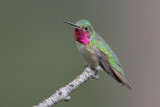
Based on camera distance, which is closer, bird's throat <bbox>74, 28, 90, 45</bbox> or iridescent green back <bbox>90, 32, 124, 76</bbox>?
bird's throat <bbox>74, 28, 90, 45</bbox>

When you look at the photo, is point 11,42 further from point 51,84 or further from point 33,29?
point 51,84

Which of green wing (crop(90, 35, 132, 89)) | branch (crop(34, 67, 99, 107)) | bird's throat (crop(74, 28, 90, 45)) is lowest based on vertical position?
branch (crop(34, 67, 99, 107))

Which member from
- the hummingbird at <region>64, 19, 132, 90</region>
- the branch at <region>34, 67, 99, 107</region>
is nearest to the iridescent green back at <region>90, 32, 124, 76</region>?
the hummingbird at <region>64, 19, 132, 90</region>

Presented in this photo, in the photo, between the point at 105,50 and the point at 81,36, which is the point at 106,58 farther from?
the point at 81,36

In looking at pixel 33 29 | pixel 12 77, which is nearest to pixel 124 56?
pixel 33 29

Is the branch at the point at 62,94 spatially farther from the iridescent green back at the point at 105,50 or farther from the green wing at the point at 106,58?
the iridescent green back at the point at 105,50

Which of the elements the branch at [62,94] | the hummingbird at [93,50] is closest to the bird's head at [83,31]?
the hummingbird at [93,50]

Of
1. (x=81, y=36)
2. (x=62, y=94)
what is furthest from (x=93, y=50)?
(x=62, y=94)

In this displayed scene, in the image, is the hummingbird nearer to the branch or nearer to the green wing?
the green wing
